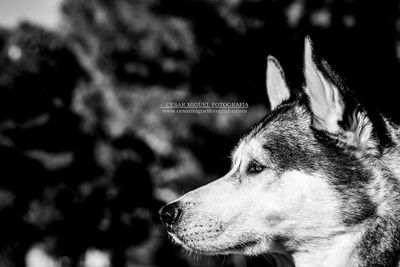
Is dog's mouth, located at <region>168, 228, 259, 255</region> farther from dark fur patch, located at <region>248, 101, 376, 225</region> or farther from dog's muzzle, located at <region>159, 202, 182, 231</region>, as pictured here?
dark fur patch, located at <region>248, 101, 376, 225</region>

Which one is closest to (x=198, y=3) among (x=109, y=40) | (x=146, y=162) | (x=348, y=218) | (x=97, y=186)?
(x=109, y=40)

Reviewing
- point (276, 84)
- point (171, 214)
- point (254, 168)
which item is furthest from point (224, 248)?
point (276, 84)

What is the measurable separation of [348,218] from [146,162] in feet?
20.3

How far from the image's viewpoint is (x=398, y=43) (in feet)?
23.1

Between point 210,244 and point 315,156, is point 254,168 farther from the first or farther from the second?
point 210,244

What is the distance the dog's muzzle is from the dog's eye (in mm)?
526

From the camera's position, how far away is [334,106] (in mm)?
2561

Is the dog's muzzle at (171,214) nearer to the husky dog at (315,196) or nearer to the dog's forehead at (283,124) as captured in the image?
the husky dog at (315,196)

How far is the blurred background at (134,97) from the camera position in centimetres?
698

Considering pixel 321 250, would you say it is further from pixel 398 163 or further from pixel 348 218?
pixel 398 163

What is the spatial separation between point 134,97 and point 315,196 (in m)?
6.51

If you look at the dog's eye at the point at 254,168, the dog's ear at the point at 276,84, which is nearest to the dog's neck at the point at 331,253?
the dog's eye at the point at 254,168

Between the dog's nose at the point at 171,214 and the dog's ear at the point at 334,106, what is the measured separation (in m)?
1.07

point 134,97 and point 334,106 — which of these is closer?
point 334,106
